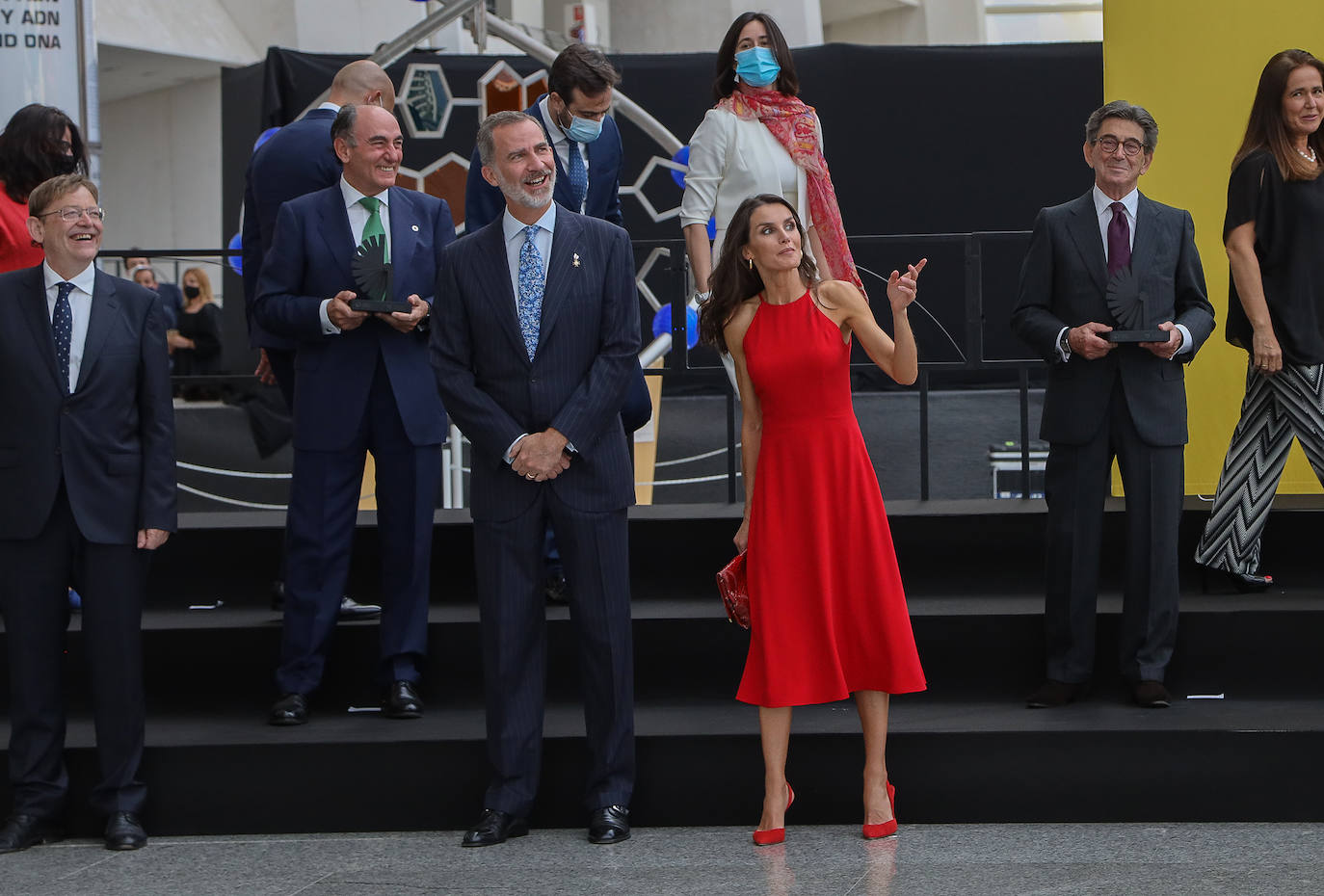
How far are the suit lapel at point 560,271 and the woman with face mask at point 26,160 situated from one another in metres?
1.63

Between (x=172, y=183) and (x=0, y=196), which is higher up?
(x=172, y=183)

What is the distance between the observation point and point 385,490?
438 centimetres

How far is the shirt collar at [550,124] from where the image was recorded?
4521 millimetres

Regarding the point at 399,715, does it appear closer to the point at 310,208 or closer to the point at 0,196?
Answer: the point at 310,208

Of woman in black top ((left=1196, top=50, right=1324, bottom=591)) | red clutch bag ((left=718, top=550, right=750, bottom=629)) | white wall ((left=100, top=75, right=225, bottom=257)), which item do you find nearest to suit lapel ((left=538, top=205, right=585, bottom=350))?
red clutch bag ((left=718, top=550, right=750, bottom=629))

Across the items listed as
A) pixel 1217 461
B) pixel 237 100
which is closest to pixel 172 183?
pixel 237 100

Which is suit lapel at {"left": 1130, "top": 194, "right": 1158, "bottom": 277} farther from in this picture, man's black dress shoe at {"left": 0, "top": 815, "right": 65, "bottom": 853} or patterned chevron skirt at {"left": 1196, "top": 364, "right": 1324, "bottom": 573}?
man's black dress shoe at {"left": 0, "top": 815, "right": 65, "bottom": 853}

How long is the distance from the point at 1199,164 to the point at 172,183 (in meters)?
13.5

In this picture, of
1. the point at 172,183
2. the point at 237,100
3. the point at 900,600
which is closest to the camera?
the point at 900,600

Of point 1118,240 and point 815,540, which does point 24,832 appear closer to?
→ point 815,540

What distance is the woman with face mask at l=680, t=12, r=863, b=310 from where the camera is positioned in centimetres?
453

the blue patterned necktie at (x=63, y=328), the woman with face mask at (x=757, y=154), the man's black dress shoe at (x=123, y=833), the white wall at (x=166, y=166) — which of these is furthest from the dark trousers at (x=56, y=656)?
the white wall at (x=166, y=166)

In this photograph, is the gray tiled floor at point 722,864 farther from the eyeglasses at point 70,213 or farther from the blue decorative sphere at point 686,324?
the blue decorative sphere at point 686,324

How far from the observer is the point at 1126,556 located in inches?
173
